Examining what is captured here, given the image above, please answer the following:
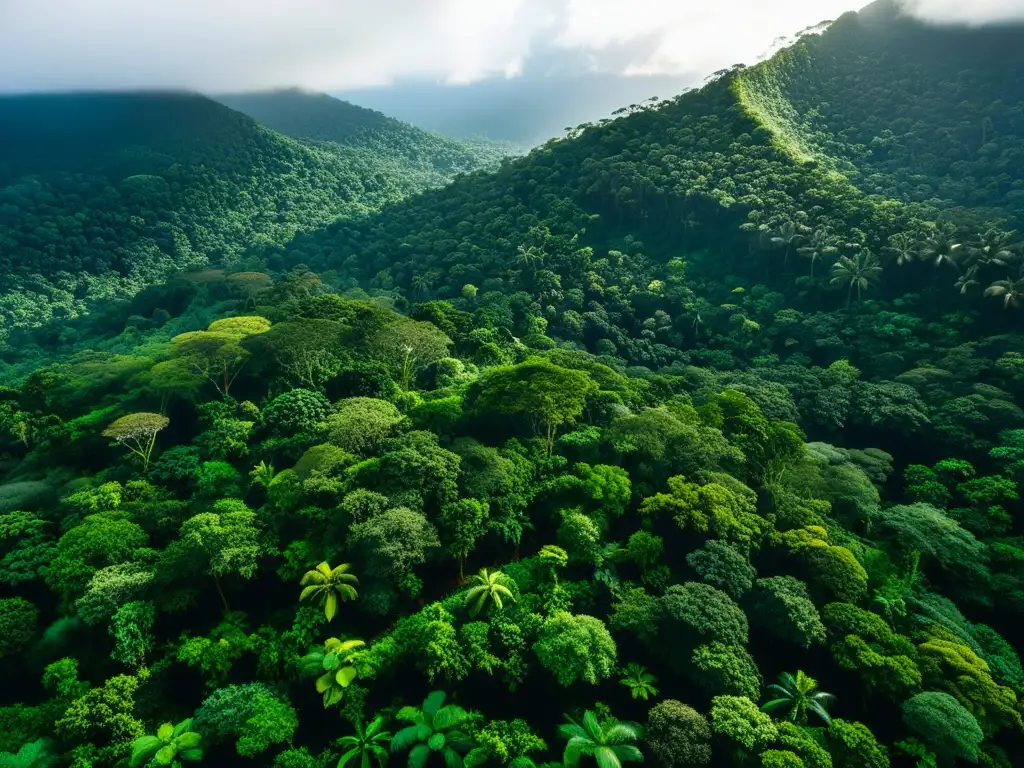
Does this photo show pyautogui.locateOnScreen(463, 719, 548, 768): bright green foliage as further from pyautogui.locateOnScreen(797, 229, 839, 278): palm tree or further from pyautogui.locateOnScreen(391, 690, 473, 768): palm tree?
pyautogui.locateOnScreen(797, 229, 839, 278): palm tree

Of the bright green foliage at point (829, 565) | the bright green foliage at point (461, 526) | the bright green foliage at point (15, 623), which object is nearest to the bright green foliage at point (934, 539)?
the bright green foliage at point (829, 565)

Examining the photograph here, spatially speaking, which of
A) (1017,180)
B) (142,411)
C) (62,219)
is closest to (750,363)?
(1017,180)

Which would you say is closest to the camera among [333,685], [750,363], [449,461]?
[333,685]

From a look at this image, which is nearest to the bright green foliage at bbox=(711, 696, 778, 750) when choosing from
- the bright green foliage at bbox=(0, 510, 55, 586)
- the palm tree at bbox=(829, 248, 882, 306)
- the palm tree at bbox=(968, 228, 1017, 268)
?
the bright green foliage at bbox=(0, 510, 55, 586)

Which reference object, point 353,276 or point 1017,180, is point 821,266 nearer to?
point 1017,180

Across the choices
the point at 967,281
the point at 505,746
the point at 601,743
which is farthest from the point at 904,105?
the point at 505,746
